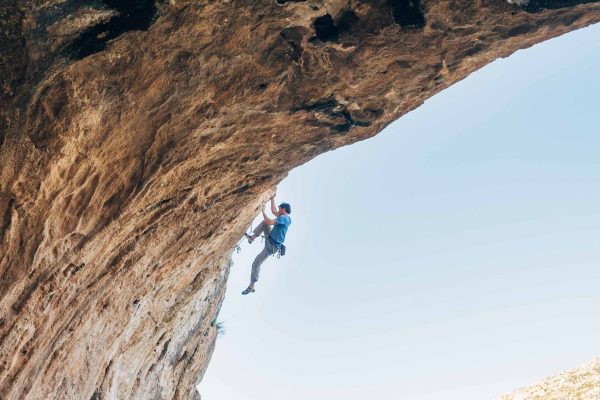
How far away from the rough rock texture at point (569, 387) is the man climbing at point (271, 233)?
14.5 metres

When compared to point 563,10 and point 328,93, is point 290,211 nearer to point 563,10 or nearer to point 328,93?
point 328,93

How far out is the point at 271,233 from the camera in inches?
637

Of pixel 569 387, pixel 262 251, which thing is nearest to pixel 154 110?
pixel 262 251

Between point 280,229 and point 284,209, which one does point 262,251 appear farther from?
point 284,209

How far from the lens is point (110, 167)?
7.44 meters

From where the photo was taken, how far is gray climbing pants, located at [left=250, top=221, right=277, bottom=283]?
16469 mm

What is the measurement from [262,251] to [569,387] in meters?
16.6

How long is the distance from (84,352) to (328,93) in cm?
781

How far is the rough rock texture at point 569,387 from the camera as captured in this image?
20.6 m

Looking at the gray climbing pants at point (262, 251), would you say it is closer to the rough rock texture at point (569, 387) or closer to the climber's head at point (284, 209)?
the climber's head at point (284, 209)

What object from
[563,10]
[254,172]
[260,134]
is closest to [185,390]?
[254,172]

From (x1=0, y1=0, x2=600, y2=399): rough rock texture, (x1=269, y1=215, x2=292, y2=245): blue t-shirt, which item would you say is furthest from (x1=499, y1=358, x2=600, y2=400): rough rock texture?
(x1=0, y1=0, x2=600, y2=399): rough rock texture

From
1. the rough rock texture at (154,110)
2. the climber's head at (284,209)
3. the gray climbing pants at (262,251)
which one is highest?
the climber's head at (284,209)

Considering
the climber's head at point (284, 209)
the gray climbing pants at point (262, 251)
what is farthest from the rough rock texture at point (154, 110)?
the gray climbing pants at point (262, 251)
